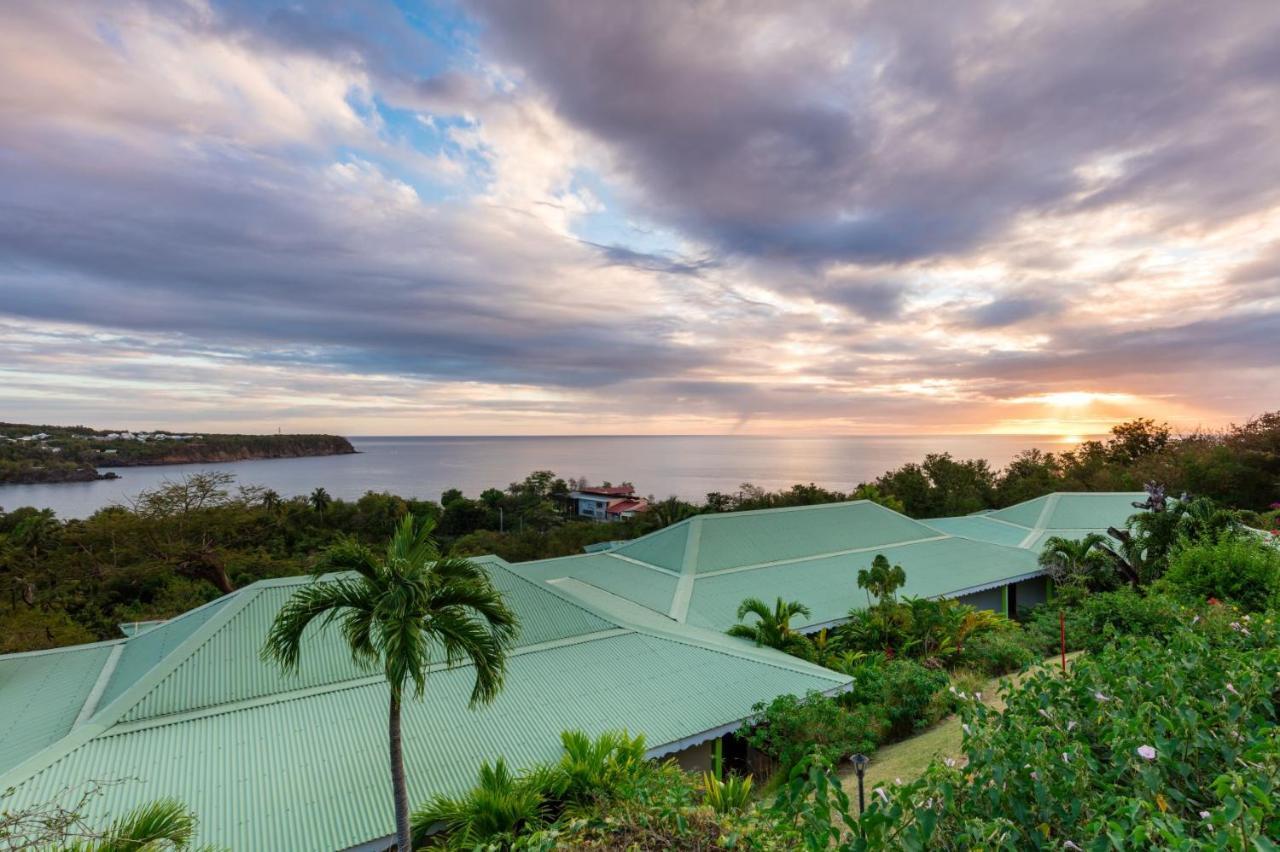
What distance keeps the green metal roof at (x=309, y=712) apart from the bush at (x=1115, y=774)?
5.97 meters

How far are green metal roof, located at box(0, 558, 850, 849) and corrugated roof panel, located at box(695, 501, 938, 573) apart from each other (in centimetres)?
729

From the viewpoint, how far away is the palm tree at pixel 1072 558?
19141 mm

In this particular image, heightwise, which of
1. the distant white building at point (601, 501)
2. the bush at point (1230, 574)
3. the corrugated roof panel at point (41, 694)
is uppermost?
the bush at point (1230, 574)

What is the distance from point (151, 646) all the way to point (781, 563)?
16.4 m

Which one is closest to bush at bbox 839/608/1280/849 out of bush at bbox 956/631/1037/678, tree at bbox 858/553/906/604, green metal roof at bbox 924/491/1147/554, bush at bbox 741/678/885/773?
bush at bbox 741/678/885/773

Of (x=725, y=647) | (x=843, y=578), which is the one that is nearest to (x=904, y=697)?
(x=725, y=647)

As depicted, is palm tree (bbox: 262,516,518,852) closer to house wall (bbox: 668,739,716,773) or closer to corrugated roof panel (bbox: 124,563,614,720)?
corrugated roof panel (bbox: 124,563,614,720)

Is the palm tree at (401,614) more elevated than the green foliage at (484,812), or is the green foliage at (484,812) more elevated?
the palm tree at (401,614)

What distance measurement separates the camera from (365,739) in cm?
816

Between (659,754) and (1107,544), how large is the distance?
67.8 ft

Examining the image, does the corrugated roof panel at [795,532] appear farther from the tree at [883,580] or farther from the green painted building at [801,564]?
the tree at [883,580]

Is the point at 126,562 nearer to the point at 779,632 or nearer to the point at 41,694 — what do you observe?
the point at 41,694

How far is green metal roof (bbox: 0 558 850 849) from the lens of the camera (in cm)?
698

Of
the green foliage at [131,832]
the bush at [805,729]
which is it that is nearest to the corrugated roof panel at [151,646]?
the green foliage at [131,832]
